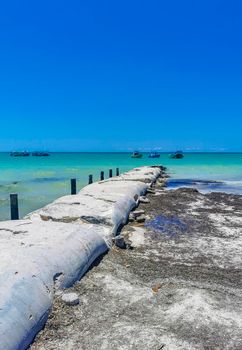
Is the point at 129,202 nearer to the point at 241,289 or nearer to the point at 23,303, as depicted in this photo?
the point at 241,289

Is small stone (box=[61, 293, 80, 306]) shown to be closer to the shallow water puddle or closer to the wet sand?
the wet sand

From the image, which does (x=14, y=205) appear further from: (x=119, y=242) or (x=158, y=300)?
(x=158, y=300)

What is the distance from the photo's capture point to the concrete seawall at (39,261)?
12.0 ft

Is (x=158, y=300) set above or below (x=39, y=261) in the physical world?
below

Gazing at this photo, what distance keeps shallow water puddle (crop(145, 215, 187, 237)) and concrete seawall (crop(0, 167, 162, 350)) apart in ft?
5.37

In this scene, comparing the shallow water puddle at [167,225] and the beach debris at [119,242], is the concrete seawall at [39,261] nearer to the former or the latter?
the beach debris at [119,242]

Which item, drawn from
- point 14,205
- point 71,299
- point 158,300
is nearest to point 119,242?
point 158,300

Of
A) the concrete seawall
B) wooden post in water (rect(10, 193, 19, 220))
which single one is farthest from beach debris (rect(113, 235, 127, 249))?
wooden post in water (rect(10, 193, 19, 220))

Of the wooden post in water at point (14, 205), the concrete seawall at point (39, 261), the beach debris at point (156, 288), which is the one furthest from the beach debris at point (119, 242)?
the wooden post in water at point (14, 205)

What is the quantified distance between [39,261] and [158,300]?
5.60 ft

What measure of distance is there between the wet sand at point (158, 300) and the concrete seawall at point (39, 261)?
219 millimetres

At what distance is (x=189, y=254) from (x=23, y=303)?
4354 mm

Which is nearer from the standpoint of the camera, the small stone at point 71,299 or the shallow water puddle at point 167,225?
the small stone at point 71,299

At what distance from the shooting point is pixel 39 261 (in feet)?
15.3
